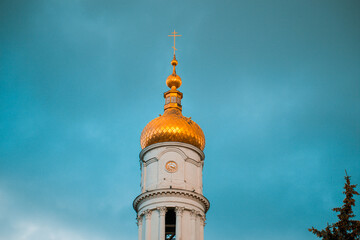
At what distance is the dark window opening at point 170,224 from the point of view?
50.5m

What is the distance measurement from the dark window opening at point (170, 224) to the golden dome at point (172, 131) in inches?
212

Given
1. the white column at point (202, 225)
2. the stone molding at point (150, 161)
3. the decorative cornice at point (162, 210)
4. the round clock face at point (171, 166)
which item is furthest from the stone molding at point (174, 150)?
the white column at point (202, 225)

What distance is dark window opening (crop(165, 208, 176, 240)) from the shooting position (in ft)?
166

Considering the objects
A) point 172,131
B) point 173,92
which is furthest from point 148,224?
point 173,92

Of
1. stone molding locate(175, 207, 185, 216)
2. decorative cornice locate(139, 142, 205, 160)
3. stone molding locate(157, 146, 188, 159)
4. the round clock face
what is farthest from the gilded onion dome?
stone molding locate(175, 207, 185, 216)

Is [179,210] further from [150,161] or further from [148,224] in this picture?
[150,161]

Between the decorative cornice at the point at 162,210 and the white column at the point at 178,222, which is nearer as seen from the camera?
the white column at the point at 178,222

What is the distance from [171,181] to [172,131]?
423 centimetres

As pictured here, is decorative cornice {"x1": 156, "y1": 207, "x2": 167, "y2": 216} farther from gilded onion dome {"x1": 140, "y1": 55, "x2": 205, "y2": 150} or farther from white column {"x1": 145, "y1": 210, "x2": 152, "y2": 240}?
gilded onion dome {"x1": 140, "y1": 55, "x2": 205, "y2": 150}

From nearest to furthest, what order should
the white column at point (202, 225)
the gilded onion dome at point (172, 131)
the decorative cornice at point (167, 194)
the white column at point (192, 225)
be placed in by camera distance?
1. the white column at point (192, 225)
2. the decorative cornice at point (167, 194)
3. the white column at point (202, 225)
4. the gilded onion dome at point (172, 131)

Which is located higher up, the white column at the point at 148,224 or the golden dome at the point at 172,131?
the golden dome at the point at 172,131

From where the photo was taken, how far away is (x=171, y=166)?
51.0 meters

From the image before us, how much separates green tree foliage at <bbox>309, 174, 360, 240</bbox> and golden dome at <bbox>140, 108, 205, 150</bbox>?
59.9 feet

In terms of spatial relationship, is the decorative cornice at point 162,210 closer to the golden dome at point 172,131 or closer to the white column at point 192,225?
the white column at point 192,225
